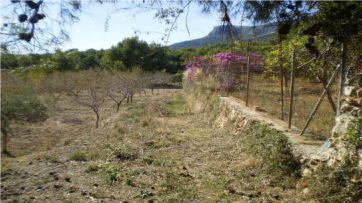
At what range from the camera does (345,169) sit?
126 inches

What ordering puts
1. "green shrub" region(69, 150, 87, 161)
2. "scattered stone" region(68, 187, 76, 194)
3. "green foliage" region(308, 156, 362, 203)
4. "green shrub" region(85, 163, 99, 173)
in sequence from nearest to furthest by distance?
"green foliage" region(308, 156, 362, 203) → "scattered stone" region(68, 187, 76, 194) → "green shrub" region(85, 163, 99, 173) → "green shrub" region(69, 150, 87, 161)

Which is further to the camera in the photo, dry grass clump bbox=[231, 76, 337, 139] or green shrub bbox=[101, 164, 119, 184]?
dry grass clump bbox=[231, 76, 337, 139]

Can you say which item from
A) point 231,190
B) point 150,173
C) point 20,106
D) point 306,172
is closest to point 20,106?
point 20,106

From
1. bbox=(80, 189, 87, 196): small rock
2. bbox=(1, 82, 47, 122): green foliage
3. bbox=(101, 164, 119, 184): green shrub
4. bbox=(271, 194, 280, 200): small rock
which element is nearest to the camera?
bbox=(271, 194, 280, 200): small rock

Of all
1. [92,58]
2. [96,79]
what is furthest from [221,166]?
[92,58]

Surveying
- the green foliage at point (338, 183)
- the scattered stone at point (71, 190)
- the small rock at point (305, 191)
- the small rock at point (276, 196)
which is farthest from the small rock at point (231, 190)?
the scattered stone at point (71, 190)

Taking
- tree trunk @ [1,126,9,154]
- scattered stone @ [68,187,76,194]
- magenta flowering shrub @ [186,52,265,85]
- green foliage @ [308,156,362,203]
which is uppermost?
magenta flowering shrub @ [186,52,265,85]

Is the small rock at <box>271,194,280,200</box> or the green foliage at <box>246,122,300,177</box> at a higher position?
the green foliage at <box>246,122,300,177</box>

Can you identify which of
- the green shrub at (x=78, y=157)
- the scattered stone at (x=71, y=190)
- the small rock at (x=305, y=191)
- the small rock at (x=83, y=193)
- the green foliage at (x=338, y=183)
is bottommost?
the green shrub at (x=78, y=157)

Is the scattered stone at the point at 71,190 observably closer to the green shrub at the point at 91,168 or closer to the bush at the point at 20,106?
the green shrub at the point at 91,168

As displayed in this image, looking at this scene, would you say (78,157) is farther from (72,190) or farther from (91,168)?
(72,190)

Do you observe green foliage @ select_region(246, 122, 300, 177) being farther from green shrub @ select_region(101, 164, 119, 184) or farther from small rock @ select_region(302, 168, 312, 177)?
green shrub @ select_region(101, 164, 119, 184)

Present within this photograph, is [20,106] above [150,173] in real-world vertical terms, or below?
above

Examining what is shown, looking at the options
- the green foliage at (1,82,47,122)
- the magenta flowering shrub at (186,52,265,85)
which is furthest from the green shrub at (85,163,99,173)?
the magenta flowering shrub at (186,52,265,85)
